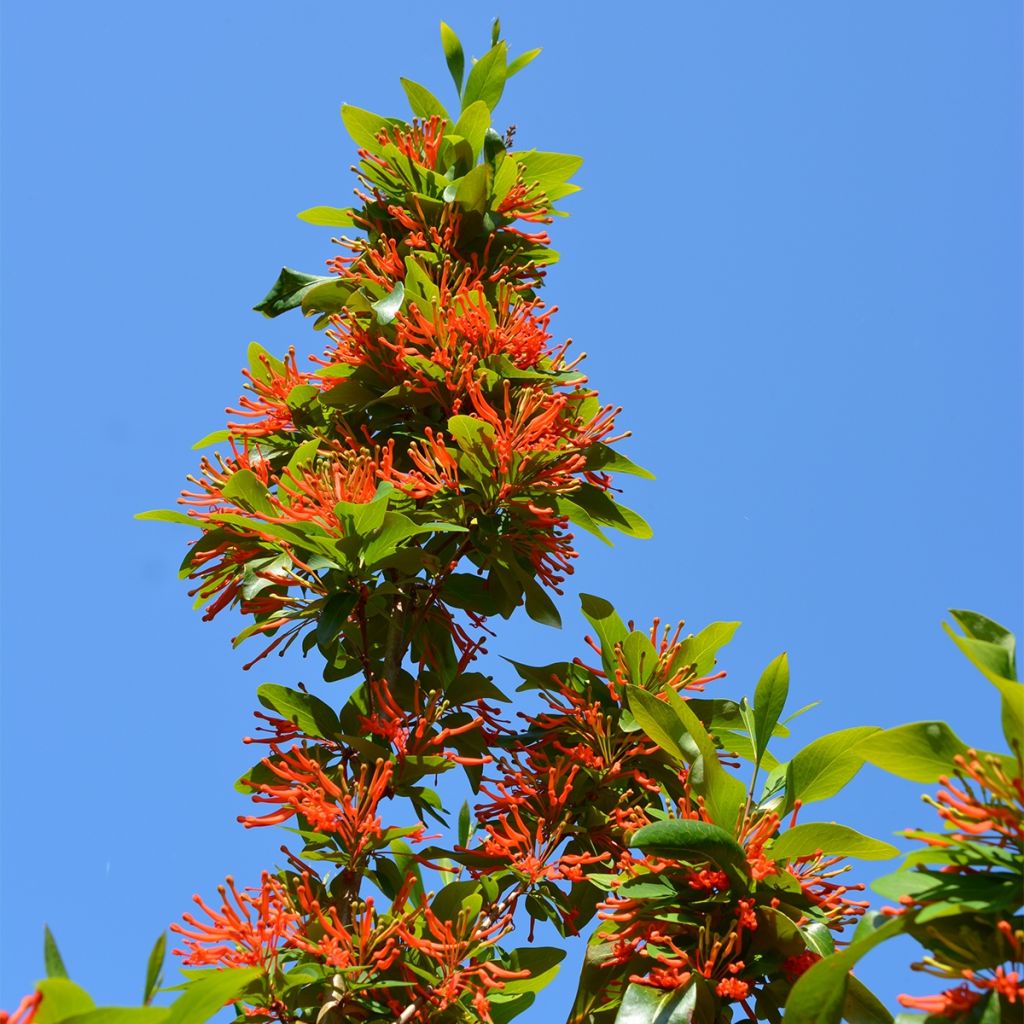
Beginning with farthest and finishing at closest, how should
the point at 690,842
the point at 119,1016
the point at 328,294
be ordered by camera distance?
1. the point at 328,294
2. the point at 690,842
3. the point at 119,1016

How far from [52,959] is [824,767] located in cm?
177

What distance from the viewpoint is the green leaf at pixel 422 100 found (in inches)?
174

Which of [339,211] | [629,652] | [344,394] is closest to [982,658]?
→ [629,652]

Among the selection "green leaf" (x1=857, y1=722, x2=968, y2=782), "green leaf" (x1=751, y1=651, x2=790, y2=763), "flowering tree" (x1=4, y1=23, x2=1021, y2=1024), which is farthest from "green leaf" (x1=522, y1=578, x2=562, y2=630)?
"green leaf" (x1=857, y1=722, x2=968, y2=782)

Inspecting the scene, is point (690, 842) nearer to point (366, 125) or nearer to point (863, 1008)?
point (863, 1008)

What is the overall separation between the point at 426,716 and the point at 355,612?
43 cm

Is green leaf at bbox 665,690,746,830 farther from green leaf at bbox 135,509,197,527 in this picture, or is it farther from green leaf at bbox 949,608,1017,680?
green leaf at bbox 135,509,197,527

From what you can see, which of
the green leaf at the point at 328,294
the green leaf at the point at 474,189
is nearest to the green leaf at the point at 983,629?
the green leaf at the point at 474,189

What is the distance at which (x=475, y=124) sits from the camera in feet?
14.0

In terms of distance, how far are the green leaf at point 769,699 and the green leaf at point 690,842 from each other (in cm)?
44

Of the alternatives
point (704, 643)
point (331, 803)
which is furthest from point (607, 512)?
point (331, 803)

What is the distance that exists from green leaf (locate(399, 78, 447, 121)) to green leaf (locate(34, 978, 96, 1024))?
132 inches

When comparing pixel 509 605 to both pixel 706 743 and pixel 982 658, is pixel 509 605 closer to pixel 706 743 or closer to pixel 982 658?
pixel 706 743

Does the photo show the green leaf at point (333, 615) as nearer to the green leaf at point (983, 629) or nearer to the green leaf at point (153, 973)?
the green leaf at point (153, 973)
